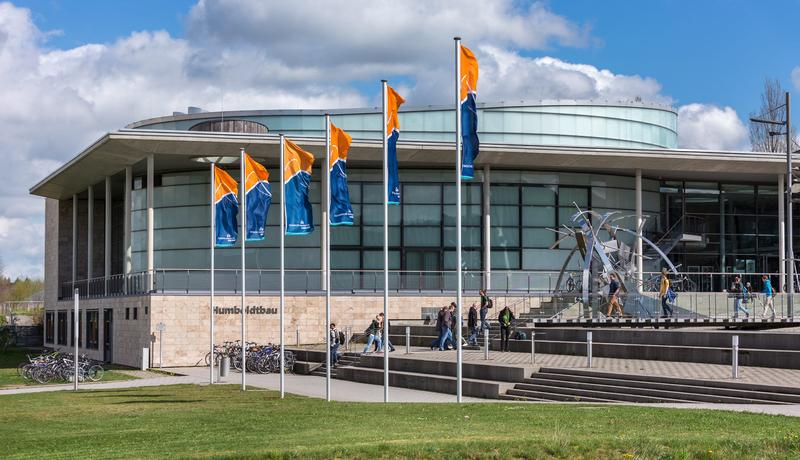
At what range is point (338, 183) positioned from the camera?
86.2ft

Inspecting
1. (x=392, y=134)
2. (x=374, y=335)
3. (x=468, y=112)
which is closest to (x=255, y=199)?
(x=392, y=134)

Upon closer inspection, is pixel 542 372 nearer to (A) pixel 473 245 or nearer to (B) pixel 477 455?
(B) pixel 477 455

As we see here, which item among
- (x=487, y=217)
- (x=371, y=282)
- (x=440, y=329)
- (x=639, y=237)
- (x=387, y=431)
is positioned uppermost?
(x=487, y=217)

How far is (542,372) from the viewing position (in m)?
29.6

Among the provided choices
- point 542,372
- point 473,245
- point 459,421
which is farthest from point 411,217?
point 459,421

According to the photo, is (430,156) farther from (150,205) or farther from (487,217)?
(150,205)

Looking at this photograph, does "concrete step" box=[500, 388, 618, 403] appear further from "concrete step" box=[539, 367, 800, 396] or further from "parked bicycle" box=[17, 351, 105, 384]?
"parked bicycle" box=[17, 351, 105, 384]

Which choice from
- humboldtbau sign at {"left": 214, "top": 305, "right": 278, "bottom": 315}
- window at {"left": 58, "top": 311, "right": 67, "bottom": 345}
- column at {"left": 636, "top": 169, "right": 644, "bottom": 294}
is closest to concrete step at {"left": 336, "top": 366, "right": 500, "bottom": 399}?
humboldtbau sign at {"left": 214, "top": 305, "right": 278, "bottom": 315}

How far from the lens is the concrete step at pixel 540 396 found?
87.0ft

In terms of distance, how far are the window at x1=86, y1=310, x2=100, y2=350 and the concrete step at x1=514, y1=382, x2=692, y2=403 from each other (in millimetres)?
29071

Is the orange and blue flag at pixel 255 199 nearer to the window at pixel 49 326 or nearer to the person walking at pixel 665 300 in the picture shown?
the person walking at pixel 665 300

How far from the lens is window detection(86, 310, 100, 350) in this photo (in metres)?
52.7

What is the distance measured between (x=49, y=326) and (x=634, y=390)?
50072mm

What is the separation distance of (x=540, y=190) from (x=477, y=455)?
38.6m
